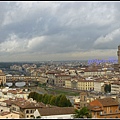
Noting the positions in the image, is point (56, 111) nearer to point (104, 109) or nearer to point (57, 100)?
point (104, 109)

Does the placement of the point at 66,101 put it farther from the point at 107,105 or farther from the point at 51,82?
the point at 51,82

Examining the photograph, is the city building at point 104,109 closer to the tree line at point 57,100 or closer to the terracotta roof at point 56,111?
the terracotta roof at point 56,111

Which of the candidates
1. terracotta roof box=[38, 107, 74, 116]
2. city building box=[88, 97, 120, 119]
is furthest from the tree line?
terracotta roof box=[38, 107, 74, 116]

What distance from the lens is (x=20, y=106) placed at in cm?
2533

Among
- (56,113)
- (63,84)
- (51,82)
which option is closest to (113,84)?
Answer: (63,84)

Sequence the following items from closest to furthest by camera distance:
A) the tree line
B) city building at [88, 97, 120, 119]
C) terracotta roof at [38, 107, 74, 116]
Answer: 1. terracotta roof at [38, 107, 74, 116]
2. city building at [88, 97, 120, 119]
3. the tree line

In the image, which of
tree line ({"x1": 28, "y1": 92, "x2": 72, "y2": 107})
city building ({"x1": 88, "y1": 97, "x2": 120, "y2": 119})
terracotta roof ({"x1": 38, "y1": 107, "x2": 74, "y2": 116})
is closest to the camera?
terracotta roof ({"x1": 38, "y1": 107, "x2": 74, "y2": 116})

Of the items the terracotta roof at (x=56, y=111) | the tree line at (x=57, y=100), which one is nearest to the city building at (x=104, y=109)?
the terracotta roof at (x=56, y=111)

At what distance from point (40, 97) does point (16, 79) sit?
222 feet

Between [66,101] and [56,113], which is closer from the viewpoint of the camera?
[56,113]

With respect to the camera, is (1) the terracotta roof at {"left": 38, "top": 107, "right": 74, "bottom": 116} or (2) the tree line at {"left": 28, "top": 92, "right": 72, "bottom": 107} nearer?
(1) the terracotta roof at {"left": 38, "top": 107, "right": 74, "bottom": 116}

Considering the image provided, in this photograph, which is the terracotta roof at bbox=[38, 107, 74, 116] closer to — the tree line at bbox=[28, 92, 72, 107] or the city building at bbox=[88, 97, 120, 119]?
the city building at bbox=[88, 97, 120, 119]

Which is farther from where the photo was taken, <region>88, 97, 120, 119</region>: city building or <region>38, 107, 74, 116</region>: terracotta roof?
<region>88, 97, 120, 119</region>: city building

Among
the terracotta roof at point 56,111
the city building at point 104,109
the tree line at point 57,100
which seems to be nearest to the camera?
the terracotta roof at point 56,111
